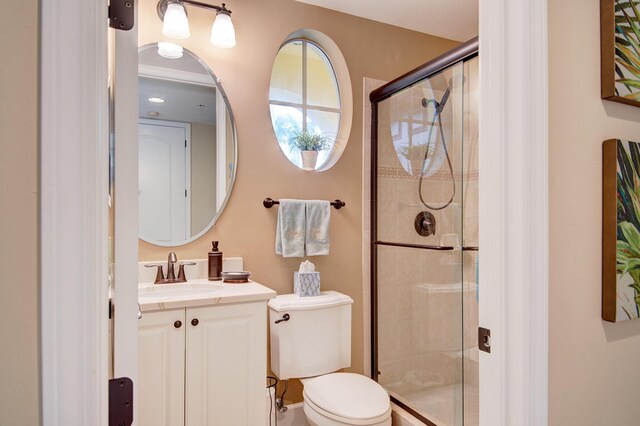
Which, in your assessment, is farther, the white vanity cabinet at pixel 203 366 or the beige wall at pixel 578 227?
the white vanity cabinet at pixel 203 366

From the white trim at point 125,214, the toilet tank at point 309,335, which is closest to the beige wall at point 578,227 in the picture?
the white trim at point 125,214

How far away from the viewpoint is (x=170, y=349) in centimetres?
161

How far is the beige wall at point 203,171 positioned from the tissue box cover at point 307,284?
0.60 metres

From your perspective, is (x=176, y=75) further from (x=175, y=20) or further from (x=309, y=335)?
(x=309, y=335)

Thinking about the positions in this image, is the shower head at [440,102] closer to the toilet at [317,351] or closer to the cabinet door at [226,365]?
the toilet at [317,351]

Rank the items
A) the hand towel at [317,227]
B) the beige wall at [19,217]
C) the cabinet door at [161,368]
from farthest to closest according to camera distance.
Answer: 1. the hand towel at [317,227]
2. the cabinet door at [161,368]
3. the beige wall at [19,217]

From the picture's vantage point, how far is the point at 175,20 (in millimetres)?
1933

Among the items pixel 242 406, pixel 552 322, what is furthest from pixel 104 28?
pixel 242 406

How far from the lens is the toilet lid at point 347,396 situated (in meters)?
1.73

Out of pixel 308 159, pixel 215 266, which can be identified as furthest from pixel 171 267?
pixel 308 159

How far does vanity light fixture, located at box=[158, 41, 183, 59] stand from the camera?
6.69 feet

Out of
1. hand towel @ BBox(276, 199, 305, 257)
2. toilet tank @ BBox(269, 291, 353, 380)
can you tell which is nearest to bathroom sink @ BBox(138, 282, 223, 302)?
toilet tank @ BBox(269, 291, 353, 380)

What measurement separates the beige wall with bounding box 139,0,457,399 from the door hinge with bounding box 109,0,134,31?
157 centimetres

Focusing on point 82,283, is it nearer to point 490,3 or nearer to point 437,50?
point 490,3
